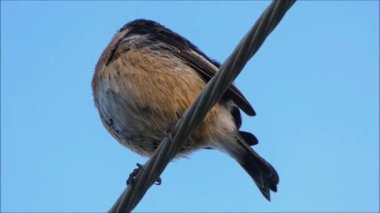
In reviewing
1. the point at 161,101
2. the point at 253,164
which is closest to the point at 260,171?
the point at 253,164

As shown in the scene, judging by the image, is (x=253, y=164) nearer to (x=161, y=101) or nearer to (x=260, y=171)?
(x=260, y=171)

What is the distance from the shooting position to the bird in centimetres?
705

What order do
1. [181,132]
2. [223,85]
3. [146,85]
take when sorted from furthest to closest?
[146,85] < [181,132] < [223,85]

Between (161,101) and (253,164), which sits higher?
(161,101)

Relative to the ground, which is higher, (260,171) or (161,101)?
(161,101)

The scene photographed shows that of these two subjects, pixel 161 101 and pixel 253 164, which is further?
pixel 253 164

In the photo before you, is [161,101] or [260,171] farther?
[260,171]

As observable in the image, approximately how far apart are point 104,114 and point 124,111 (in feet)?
1.30

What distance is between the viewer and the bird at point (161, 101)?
7.05 meters

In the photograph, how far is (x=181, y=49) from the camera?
7875mm

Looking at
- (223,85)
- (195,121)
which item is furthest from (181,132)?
(223,85)

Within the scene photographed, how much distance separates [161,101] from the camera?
7.01m

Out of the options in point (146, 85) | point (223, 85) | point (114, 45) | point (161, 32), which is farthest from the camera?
point (161, 32)

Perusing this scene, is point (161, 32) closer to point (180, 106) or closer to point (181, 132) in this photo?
point (180, 106)
